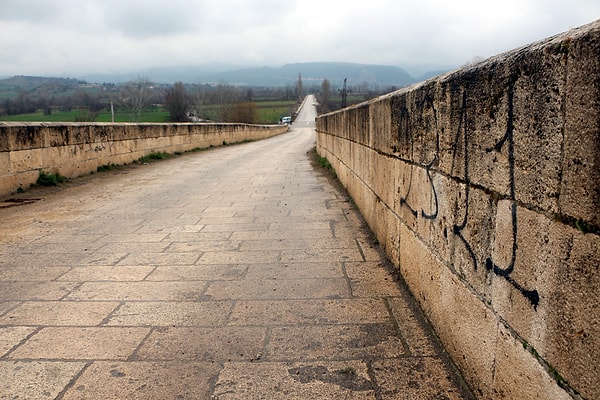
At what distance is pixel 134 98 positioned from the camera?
2630 inches

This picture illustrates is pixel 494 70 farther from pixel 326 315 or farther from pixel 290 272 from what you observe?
pixel 290 272

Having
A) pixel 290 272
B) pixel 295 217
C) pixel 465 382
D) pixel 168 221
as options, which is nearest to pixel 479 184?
pixel 465 382

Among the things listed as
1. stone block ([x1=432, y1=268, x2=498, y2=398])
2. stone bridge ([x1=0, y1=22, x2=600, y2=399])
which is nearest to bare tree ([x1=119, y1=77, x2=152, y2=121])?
stone bridge ([x1=0, y1=22, x2=600, y2=399])

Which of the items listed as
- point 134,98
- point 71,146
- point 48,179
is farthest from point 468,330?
point 134,98

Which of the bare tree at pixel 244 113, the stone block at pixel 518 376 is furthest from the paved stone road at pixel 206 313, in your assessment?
the bare tree at pixel 244 113

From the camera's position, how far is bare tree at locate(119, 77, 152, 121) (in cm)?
6506

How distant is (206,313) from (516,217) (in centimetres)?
209

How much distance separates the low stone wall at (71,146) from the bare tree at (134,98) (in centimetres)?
5154

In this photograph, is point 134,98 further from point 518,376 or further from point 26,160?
point 518,376

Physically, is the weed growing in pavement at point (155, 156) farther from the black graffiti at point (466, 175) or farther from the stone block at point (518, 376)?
the stone block at point (518, 376)

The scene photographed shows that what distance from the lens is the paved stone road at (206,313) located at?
2.30m

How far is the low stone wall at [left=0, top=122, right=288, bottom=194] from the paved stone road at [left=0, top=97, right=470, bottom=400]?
1.85 metres

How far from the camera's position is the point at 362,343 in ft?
8.76

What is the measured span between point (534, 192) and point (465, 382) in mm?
1092
